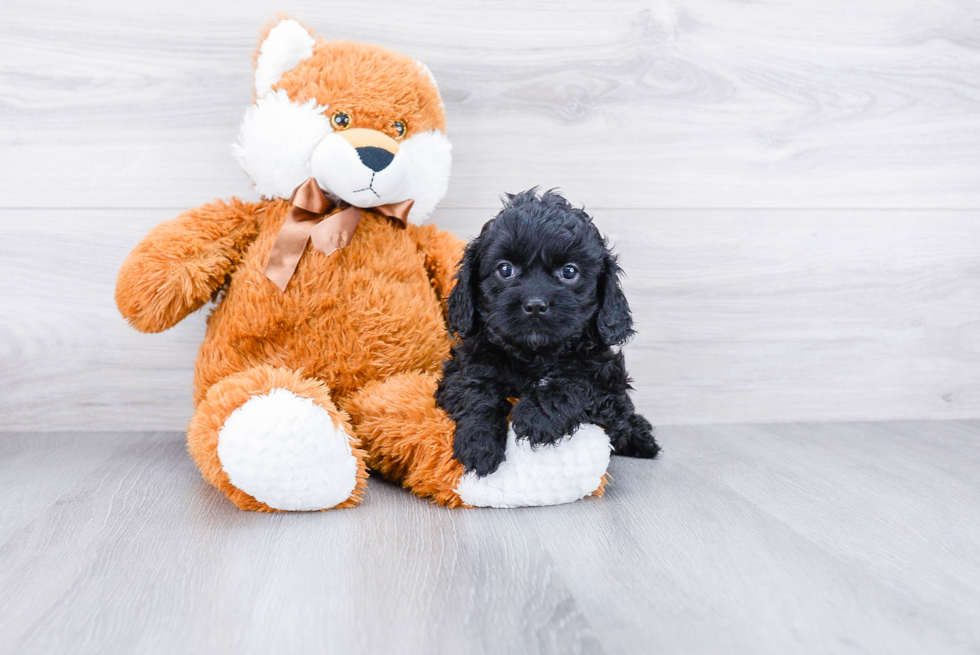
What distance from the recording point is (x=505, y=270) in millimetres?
922

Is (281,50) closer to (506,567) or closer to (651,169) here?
(651,169)

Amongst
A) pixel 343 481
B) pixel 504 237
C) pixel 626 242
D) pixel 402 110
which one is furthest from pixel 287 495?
pixel 626 242

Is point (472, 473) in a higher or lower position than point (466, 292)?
lower

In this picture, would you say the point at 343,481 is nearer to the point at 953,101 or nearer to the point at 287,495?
the point at 287,495

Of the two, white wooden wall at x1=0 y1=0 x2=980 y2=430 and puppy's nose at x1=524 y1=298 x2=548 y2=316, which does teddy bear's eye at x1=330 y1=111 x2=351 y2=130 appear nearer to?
white wooden wall at x1=0 y1=0 x2=980 y2=430

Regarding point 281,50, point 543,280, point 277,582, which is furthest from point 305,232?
point 277,582

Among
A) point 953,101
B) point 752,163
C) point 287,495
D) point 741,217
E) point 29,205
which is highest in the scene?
point 953,101

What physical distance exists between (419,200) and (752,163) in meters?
0.71

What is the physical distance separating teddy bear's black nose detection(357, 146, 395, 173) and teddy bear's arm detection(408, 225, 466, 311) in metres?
0.16

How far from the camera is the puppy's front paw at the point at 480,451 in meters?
0.93

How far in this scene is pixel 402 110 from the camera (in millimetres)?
1104

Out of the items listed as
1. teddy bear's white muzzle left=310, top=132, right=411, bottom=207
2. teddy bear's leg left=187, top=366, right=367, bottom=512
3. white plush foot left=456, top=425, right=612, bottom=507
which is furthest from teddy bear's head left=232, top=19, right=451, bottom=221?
white plush foot left=456, top=425, right=612, bottom=507

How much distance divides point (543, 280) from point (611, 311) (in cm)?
11

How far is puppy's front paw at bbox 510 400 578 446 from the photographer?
0.92 m
